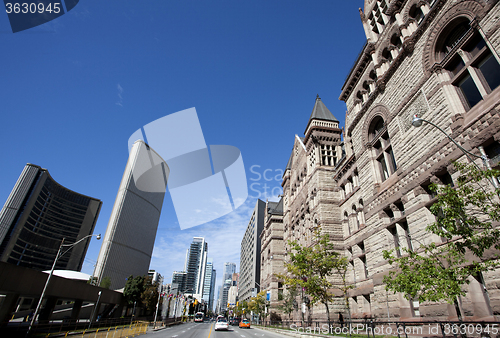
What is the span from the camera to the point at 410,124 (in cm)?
1845

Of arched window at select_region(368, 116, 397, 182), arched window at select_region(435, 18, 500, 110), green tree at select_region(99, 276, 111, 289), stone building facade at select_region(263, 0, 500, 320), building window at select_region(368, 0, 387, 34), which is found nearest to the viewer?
stone building facade at select_region(263, 0, 500, 320)

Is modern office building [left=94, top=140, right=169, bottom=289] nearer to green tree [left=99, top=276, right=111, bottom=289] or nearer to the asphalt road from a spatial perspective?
green tree [left=99, top=276, right=111, bottom=289]

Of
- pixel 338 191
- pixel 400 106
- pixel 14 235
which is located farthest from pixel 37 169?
pixel 400 106

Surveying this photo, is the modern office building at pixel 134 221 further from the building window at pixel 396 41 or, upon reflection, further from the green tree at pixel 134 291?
the building window at pixel 396 41

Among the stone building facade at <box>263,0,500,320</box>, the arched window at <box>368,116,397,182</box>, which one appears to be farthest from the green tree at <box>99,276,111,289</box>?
the arched window at <box>368,116,397,182</box>

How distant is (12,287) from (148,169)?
133663 millimetres

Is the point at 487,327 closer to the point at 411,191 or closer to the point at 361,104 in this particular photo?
the point at 411,191

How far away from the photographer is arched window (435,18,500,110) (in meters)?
13.9

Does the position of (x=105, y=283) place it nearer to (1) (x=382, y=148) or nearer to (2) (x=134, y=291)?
(2) (x=134, y=291)

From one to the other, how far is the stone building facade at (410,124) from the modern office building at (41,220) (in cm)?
11082

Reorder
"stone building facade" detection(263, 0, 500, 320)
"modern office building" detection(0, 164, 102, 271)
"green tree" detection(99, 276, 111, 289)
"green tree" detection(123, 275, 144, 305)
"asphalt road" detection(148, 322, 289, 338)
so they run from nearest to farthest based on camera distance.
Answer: "stone building facade" detection(263, 0, 500, 320), "asphalt road" detection(148, 322, 289, 338), "green tree" detection(123, 275, 144, 305), "green tree" detection(99, 276, 111, 289), "modern office building" detection(0, 164, 102, 271)

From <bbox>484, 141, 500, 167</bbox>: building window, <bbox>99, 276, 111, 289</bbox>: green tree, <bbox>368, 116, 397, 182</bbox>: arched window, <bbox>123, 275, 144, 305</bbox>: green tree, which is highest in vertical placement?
<bbox>368, 116, 397, 182</bbox>: arched window

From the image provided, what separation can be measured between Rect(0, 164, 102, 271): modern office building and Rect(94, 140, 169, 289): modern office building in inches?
930

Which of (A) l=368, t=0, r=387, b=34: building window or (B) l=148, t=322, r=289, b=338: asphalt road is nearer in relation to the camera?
(B) l=148, t=322, r=289, b=338: asphalt road
